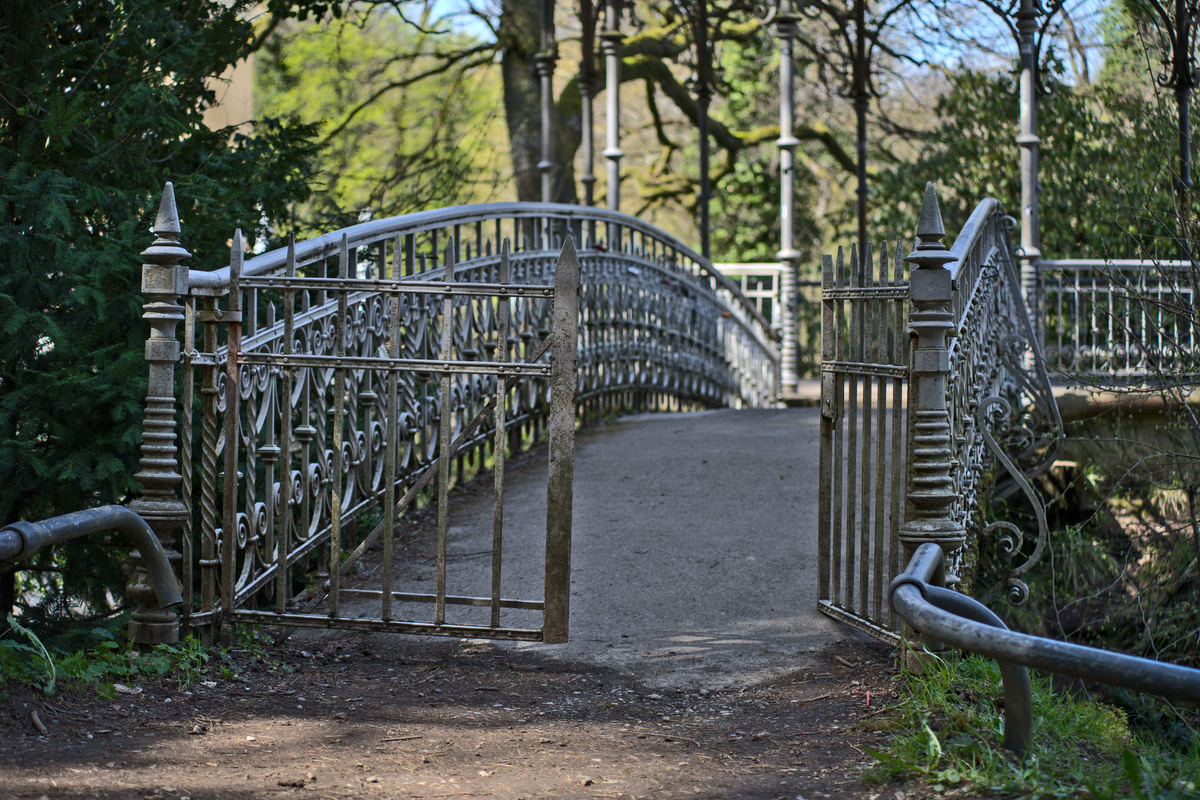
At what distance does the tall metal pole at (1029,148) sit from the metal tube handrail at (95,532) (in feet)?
32.2

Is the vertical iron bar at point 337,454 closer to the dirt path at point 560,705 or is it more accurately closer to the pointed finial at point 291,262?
the pointed finial at point 291,262

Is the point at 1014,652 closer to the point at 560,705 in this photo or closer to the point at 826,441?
the point at 560,705

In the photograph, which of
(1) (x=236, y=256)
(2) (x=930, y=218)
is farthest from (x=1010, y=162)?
(1) (x=236, y=256)

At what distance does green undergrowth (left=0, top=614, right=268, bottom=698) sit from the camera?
12.2ft

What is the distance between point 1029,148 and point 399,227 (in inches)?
337

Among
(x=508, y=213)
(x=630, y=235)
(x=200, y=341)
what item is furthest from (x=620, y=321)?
(x=200, y=341)

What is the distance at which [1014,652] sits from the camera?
2.56 meters

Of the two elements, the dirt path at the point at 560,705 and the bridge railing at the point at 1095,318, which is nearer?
the dirt path at the point at 560,705

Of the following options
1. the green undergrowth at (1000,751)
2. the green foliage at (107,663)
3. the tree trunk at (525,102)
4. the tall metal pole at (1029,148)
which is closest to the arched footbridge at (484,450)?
the green foliage at (107,663)

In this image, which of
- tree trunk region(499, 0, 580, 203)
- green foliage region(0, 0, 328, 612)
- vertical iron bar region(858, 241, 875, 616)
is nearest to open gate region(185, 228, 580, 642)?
green foliage region(0, 0, 328, 612)

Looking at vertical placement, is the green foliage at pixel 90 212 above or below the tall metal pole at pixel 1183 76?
below

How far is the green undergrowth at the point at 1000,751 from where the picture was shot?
2.80 m

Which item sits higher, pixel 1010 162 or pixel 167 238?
pixel 1010 162

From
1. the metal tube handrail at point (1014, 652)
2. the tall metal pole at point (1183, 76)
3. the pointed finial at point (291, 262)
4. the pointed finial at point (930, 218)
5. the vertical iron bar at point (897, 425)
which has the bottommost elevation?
the metal tube handrail at point (1014, 652)
